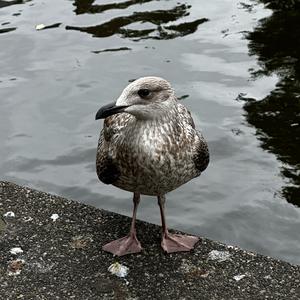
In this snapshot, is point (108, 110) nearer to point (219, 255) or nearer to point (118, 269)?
point (118, 269)

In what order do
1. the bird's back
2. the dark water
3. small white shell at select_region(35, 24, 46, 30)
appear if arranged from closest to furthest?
the bird's back → the dark water → small white shell at select_region(35, 24, 46, 30)

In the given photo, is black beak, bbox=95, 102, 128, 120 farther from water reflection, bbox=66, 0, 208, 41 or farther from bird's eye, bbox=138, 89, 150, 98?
water reflection, bbox=66, 0, 208, 41

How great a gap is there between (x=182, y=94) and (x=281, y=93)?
3.37ft

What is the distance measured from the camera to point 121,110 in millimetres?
4016

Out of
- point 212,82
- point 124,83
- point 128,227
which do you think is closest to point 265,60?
point 212,82

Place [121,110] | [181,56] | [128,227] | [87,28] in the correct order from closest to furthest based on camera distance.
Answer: [121,110] → [128,227] → [181,56] → [87,28]

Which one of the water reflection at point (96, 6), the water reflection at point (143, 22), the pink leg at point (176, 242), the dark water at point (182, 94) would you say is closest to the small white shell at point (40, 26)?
the dark water at point (182, 94)

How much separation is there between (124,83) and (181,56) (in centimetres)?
90

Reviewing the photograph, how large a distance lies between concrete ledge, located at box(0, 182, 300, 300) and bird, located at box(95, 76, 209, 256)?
136mm

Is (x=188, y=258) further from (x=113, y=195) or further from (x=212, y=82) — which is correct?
(x=212, y=82)

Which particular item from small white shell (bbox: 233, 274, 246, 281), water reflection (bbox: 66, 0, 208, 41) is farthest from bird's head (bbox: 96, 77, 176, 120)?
water reflection (bbox: 66, 0, 208, 41)

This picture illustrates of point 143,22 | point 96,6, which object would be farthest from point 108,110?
point 96,6

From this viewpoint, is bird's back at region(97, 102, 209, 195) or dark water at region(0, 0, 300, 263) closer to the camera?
bird's back at region(97, 102, 209, 195)

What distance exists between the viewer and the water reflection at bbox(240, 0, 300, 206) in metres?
6.68
